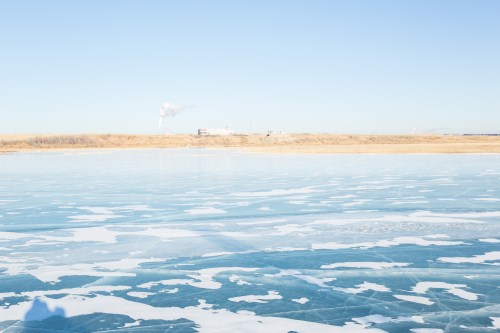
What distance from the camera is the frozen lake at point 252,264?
455 cm

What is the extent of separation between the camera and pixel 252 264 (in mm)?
6383

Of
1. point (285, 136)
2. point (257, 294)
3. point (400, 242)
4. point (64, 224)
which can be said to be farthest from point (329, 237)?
point (285, 136)

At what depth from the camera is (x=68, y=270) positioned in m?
6.22

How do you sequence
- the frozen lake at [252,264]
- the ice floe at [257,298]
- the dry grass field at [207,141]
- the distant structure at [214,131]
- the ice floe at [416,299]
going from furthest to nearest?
the distant structure at [214,131] < the dry grass field at [207,141] < the ice floe at [257,298] < the ice floe at [416,299] < the frozen lake at [252,264]

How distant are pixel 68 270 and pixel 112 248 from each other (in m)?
1.24

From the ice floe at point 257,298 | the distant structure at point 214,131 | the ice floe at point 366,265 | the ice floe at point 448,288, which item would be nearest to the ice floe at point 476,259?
the ice floe at point 366,265

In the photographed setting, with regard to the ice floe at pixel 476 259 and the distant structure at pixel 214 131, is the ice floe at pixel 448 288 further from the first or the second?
the distant structure at pixel 214 131

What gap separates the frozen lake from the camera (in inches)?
179

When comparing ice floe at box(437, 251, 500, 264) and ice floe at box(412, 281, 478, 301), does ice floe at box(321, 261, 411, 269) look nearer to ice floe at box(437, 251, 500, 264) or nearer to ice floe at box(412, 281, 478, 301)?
ice floe at box(437, 251, 500, 264)

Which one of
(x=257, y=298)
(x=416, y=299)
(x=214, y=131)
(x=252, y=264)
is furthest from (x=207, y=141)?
(x=416, y=299)

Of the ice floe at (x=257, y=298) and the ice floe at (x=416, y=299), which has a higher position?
the ice floe at (x=416, y=299)

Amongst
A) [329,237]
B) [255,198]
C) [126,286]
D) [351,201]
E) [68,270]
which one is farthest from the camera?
[255,198]

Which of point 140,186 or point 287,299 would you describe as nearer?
point 287,299

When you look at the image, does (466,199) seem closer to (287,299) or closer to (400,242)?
(400,242)
